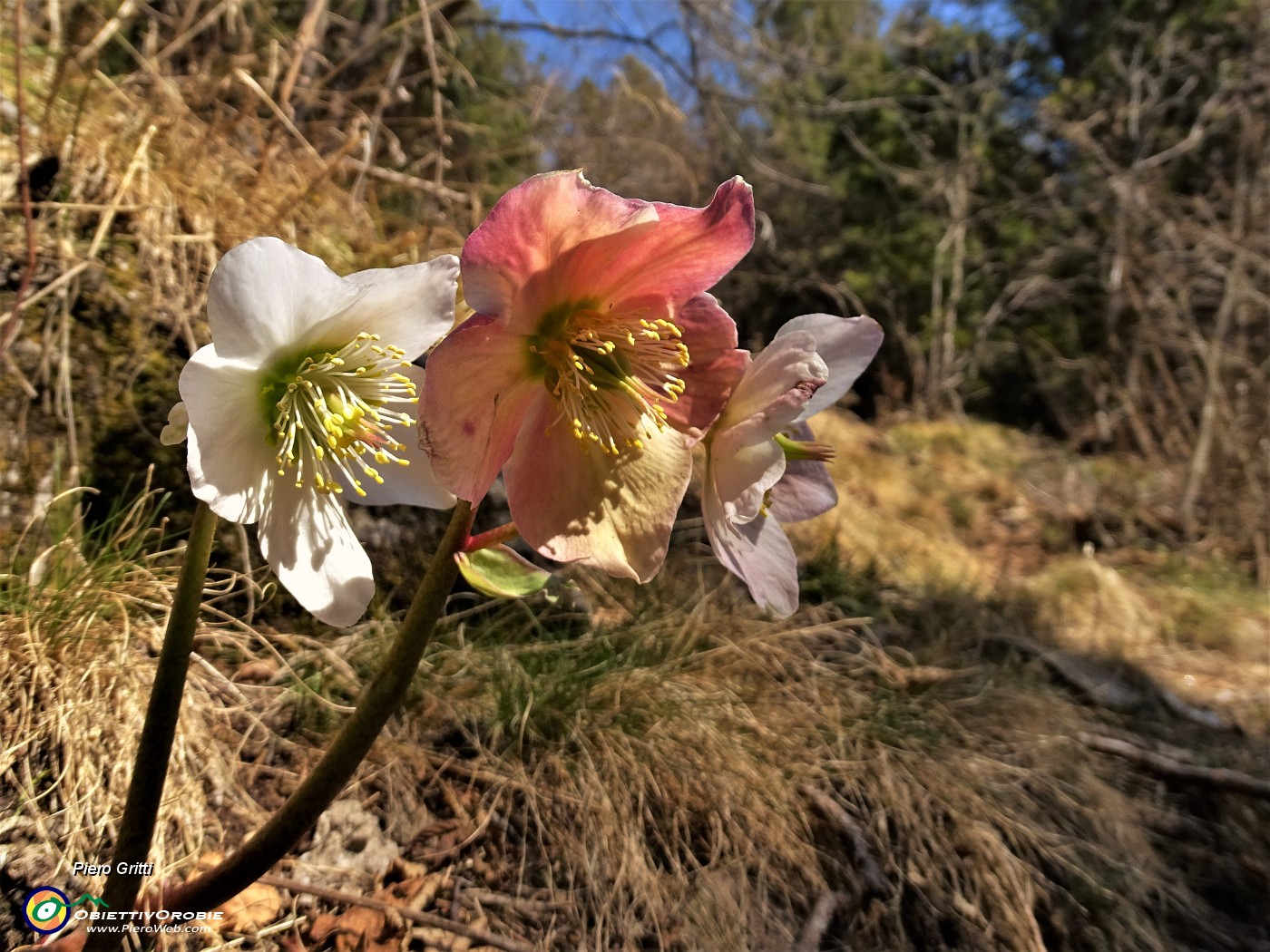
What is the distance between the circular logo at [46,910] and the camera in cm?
83

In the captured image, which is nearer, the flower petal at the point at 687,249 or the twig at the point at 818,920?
the flower petal at the point at 687,249

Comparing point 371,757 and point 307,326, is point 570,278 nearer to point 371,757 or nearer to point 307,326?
point 307,326

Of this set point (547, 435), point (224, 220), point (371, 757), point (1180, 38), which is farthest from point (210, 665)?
point (1180, 38)

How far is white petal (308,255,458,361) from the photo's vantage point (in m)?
0.63

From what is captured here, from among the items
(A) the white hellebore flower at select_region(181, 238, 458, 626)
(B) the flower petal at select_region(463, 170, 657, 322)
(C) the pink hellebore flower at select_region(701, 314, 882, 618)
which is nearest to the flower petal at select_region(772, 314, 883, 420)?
(C) the pink hellebore flower at select_region(701, 314, 882, 618)

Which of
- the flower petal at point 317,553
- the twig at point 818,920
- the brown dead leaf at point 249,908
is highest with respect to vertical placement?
the flower petal at point 317,553

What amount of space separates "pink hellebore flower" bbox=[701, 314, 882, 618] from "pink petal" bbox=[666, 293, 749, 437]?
0.01 meters

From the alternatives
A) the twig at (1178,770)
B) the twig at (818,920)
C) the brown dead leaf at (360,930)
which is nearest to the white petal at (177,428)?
the brown dead leaf at (360,930)

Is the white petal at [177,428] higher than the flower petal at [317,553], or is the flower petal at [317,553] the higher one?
the white petal at [177,428]

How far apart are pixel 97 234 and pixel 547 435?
1511 millimetres

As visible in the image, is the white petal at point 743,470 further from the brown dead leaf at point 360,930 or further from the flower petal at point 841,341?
the brown dead leaf at point 360,930

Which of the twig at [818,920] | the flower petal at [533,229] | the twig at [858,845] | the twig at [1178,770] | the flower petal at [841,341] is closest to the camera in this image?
the flower petal at [533,229]

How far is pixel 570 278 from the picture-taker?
2.13ft

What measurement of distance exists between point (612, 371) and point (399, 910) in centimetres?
91
